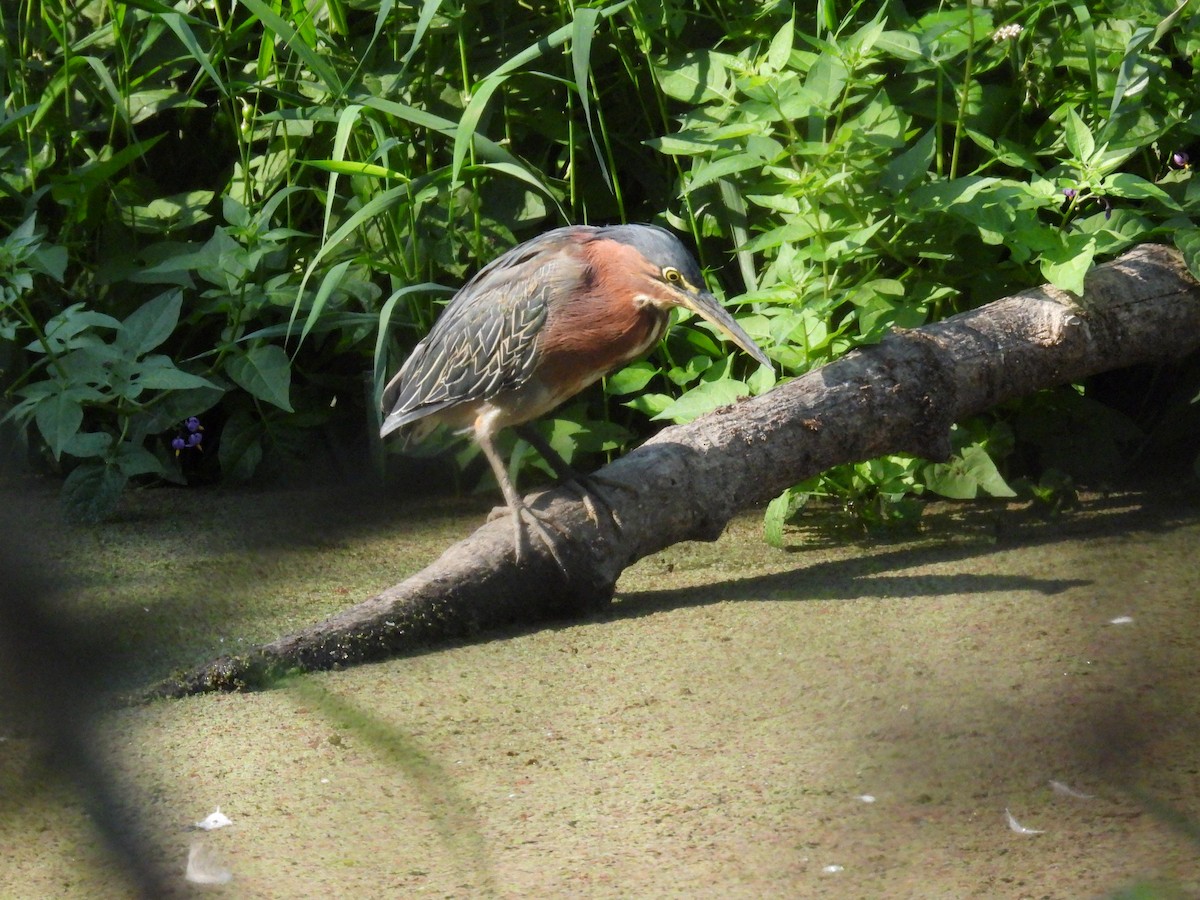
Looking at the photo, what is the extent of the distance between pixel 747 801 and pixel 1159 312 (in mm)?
1884

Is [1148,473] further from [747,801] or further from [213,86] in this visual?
[213,86]

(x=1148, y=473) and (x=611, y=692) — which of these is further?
(x=1148, y=473)

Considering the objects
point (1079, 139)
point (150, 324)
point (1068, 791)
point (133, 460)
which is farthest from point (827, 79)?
point (133, 460)

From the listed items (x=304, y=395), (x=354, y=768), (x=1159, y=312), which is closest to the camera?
(x=354, y=768)

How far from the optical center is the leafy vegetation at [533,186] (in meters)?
3.01

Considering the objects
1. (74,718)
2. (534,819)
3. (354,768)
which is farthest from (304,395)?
(534,819)

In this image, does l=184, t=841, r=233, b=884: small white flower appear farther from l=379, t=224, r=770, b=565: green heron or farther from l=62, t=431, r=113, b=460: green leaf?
l=62, t=431, r=113, b=460: green leaf

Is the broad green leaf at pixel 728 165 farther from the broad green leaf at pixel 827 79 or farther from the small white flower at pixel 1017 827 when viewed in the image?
the small white flower at pixel 1017 827

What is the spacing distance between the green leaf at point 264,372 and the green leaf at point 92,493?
0.43 m

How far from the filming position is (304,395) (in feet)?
12.8

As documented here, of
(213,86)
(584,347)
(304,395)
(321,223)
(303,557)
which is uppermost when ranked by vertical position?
(213,86)

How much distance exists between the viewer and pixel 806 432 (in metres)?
2.96

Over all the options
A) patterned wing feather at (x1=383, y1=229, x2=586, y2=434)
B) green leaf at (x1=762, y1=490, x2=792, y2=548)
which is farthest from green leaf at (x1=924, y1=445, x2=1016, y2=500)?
patterned wing feather at (x1=383, y1=229, x2=586, y2=434)

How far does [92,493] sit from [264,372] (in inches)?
22.9
